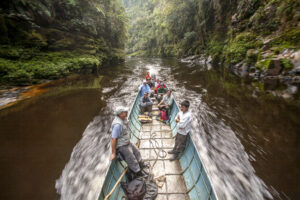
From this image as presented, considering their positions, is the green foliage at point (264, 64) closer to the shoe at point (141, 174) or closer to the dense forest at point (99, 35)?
the dense forest at point (99, 35)

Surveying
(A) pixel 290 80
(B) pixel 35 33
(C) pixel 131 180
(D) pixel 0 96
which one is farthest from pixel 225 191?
(B) pixel 35 33

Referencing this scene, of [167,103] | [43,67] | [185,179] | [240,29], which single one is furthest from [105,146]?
[240,29]

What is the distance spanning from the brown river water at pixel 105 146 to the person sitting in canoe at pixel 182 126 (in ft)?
5.57

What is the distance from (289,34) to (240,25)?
797 centimetres

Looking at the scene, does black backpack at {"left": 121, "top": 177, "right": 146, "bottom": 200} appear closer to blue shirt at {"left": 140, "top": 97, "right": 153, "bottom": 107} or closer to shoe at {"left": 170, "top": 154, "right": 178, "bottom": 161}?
shoe at {"left": 170, "top": 154, "right": 178, "bottom": 161}

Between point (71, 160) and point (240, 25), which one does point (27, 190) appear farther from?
point (240, 25)

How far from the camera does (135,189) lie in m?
3.21

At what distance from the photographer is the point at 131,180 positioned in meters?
3.62

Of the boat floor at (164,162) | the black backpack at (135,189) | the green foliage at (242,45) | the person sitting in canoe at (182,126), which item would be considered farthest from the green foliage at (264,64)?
the black backpack at (135,189)

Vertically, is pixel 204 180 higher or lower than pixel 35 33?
lower

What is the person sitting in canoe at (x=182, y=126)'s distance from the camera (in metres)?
3.94

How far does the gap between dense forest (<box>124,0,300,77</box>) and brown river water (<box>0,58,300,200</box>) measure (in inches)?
225

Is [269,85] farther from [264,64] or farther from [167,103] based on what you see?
[167,103]

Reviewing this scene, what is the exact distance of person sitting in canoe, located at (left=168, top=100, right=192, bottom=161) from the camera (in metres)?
3.94
